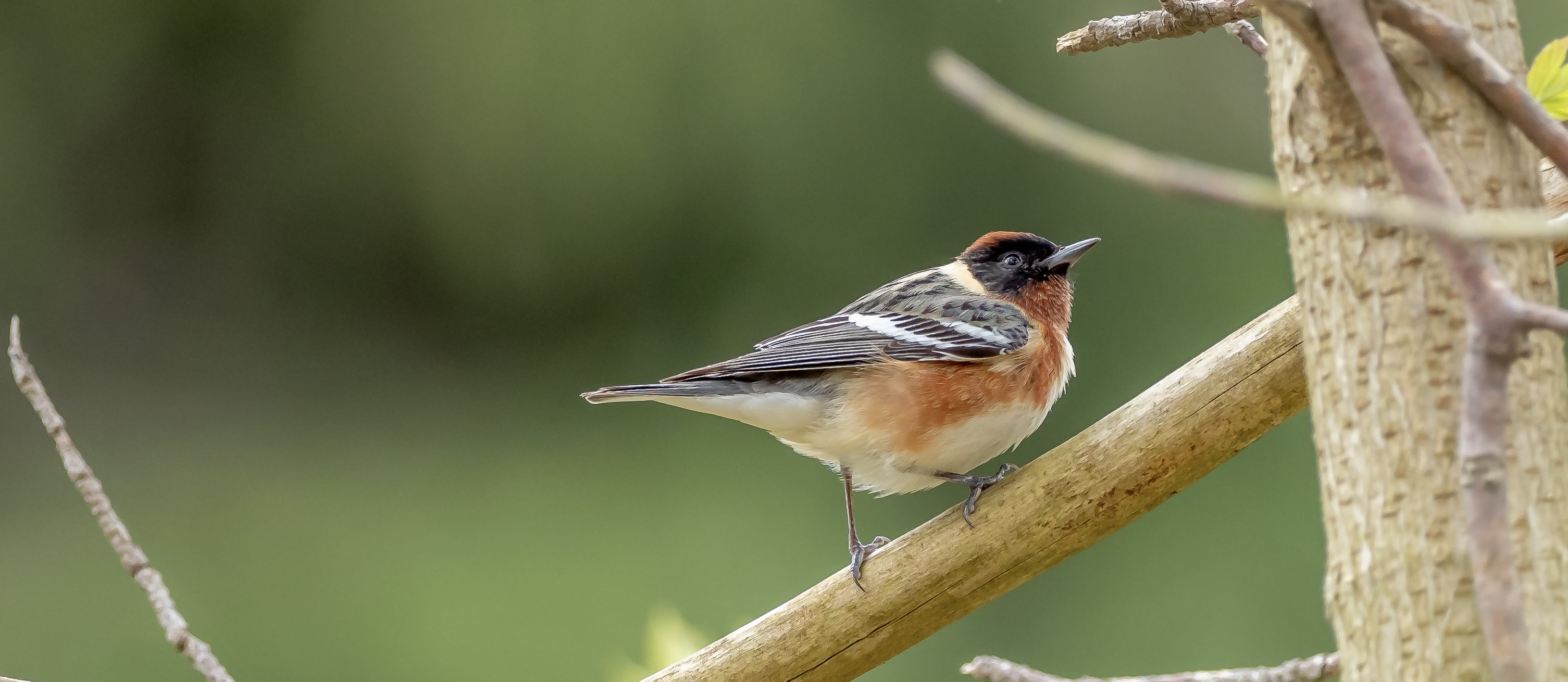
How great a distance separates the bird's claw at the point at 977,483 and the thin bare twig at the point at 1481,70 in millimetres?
969

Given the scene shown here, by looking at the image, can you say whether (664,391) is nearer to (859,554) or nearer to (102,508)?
(859,554)

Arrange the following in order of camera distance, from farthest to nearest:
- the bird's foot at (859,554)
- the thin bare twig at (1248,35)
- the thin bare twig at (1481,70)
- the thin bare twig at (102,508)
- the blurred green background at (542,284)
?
the blurred green background at (542,284), the bird's foot at (859,554), the thin bare twig at (1248,35), the thin bare twig at (102,508), the thin bare twig at (1481,70)

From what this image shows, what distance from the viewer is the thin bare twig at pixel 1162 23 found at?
142 centimetres

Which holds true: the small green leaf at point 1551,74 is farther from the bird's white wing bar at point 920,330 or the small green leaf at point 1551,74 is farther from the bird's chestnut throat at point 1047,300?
the bird's chestnut throat at point 1047,300

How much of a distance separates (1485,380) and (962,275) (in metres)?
1.85

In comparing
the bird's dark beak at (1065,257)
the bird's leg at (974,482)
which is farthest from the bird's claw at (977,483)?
the bird's dark beak at (1065,257)

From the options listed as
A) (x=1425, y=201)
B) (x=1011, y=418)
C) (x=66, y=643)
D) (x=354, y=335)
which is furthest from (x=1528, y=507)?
(x=66, y=643)

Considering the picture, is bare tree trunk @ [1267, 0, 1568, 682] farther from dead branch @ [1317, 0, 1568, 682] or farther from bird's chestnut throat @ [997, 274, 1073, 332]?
bird's chestnut throat @ [997, 274, 1073, 332]

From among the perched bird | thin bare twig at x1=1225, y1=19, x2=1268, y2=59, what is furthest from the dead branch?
the perched bird

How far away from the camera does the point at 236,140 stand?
3.22 m

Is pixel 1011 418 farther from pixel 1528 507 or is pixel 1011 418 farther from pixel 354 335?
pixel 354 335

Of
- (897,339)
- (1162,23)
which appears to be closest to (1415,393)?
(1162,23)

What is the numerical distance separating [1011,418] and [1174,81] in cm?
160

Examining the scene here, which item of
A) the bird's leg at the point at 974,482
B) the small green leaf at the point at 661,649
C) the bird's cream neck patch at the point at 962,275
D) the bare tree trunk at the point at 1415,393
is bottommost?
the small green leaf at the point at 661,649
